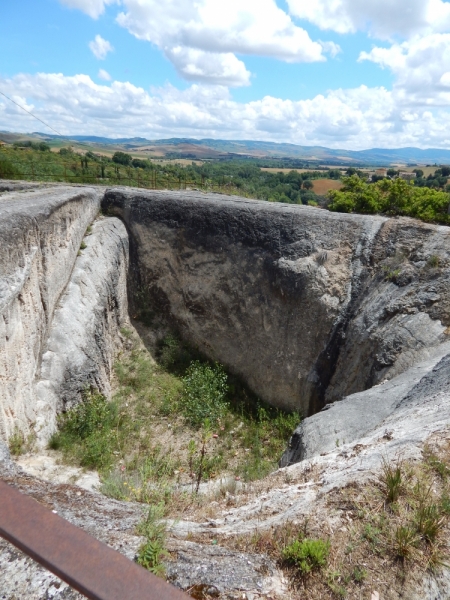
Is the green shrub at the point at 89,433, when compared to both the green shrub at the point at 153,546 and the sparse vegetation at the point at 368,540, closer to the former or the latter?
the green shrub at the point at 153,546

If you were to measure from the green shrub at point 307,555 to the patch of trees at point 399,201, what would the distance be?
34.1 ft

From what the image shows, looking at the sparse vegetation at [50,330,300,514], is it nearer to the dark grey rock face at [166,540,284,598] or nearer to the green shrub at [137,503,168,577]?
the green shrub at [137,503,168,577]

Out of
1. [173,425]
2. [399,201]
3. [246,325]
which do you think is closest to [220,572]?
[173,425]

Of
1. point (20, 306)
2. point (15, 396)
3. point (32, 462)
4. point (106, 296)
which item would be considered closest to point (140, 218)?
point (106, 296)

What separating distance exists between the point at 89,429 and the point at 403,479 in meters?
6.83

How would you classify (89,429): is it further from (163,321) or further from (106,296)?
(163,321)

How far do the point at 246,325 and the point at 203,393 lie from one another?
7.77ft

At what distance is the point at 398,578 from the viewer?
3.02m

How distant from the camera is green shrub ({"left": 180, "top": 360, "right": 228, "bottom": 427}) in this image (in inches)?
414

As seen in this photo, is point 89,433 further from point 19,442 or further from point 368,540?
point 368,540

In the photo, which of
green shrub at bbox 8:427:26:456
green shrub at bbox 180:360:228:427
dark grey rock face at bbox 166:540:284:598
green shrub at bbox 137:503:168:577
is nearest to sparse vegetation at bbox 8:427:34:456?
green shrub at bbox 8:427:26:456

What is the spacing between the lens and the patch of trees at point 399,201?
11633 mm

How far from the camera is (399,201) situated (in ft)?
43.1

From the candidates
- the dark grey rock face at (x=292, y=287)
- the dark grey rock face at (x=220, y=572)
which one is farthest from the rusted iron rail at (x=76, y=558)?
the dark grey rock face at (x=292, y=287)
